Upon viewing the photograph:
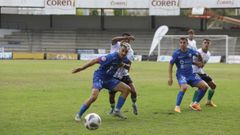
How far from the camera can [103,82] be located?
38.4ft

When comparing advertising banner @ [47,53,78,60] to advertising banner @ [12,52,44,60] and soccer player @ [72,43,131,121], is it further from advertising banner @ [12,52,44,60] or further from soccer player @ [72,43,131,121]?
soccer player @ [72,43,131,121]

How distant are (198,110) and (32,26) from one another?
179 feet

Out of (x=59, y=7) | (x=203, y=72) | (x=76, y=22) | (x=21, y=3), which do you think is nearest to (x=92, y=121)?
(x=203, y=72)

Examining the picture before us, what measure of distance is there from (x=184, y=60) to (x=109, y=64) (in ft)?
9.38

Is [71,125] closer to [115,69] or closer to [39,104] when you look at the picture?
[115,69]

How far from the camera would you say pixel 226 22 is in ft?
209

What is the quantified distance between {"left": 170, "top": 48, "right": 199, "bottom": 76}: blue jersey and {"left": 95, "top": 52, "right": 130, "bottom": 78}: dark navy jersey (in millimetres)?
2303

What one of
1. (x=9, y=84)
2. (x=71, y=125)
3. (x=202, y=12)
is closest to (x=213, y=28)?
(x=202, y=12)

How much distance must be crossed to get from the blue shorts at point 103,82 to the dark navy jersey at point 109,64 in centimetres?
9

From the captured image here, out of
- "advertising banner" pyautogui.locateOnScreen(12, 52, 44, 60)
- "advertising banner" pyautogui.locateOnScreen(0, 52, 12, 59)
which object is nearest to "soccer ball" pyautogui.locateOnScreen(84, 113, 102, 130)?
→ "advertising banner" pyautogui.locateOnScreen(12, 52, 44, 60)

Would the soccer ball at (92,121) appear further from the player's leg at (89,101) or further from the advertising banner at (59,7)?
the advertising banner at (59,7)

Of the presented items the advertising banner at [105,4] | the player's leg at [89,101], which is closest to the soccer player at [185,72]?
the player's leg at [89,101]

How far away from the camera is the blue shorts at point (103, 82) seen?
11520mm

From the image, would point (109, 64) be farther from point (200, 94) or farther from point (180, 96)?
point (200, 94)
